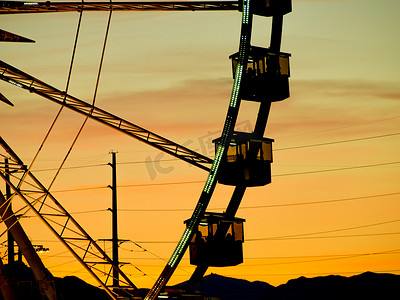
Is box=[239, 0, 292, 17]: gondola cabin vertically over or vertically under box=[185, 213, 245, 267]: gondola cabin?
over

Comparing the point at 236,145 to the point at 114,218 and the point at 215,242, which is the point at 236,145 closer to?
the point at 215,242

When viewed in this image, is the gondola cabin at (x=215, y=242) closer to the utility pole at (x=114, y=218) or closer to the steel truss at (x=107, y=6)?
the steel truss at (x=107, y=6)

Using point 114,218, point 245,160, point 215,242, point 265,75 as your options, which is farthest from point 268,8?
point 114,218

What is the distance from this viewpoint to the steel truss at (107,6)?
26.1 metres

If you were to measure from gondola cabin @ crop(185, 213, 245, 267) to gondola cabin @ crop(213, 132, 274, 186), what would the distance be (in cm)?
124

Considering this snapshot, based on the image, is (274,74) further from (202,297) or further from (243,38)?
(202,297)

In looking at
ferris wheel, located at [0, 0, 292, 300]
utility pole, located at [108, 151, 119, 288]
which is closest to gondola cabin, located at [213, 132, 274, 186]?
ferris wheel, located at [0, 0, 292, 300]

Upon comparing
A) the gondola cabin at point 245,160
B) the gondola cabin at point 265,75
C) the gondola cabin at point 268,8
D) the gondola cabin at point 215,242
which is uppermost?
the gondola cabin at point 268,8

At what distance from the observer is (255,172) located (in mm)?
25641

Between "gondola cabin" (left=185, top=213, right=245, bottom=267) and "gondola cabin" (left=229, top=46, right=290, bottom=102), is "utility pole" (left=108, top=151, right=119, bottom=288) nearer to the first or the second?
"gondola cabin" (left=185, top=213, right=245, bottom=267)

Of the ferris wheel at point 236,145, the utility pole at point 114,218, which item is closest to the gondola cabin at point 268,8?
the ferris wheel at point 236,145

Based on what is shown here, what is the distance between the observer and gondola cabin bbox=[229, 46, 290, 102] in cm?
2511

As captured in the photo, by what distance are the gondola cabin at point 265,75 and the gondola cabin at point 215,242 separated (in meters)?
3.87

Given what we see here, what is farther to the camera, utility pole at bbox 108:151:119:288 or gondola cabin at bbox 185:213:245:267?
utility pole at bbox 108:151:119:288
